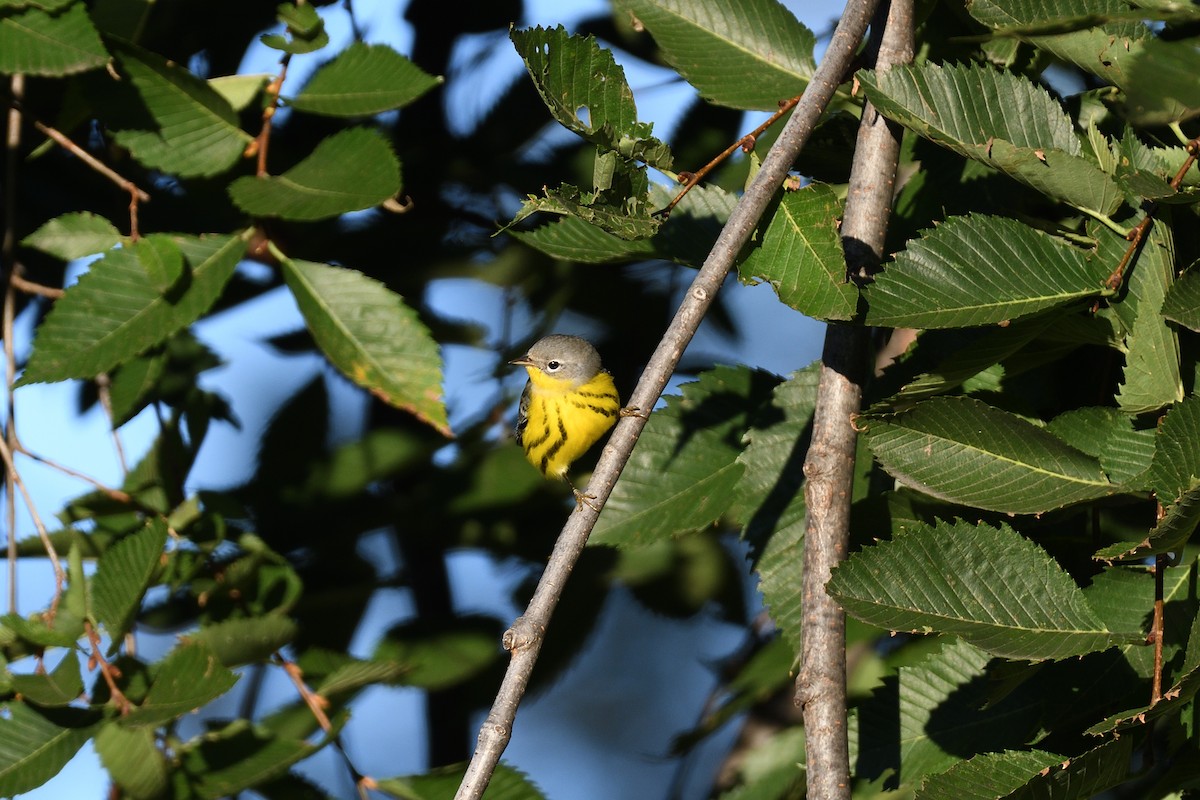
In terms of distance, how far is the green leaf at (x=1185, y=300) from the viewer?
0.98 metres

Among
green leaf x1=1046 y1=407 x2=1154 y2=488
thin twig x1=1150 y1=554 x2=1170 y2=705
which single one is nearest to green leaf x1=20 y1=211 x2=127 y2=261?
green leaf x1=1046 y1=407 x2=1154 y2=488

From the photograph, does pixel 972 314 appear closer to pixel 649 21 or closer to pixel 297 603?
pixel 649 21

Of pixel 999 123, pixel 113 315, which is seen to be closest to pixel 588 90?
pixel 999 123

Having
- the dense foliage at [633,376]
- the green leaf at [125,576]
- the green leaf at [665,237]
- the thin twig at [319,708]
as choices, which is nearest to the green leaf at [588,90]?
the dense foliage at [633,376]

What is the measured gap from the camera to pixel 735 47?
145 cm

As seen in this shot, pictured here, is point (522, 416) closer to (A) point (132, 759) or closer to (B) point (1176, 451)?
(A) point (132, 759)

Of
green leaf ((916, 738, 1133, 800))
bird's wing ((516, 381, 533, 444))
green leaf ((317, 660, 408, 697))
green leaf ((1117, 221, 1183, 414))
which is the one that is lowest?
green leaf ((317, 660, 408, 697))

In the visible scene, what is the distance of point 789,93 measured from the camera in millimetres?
1412

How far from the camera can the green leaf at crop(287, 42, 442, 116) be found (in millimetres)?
1620

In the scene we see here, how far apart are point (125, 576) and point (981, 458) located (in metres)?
1.18

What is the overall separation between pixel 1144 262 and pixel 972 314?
0.63 ft

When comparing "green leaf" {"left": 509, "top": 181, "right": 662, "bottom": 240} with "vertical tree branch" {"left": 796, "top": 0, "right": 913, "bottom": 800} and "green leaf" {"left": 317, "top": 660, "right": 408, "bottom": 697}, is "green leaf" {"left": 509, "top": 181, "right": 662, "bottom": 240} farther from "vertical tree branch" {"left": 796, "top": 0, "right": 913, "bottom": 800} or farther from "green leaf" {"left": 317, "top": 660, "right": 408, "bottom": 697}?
"green leaf" {"left": 317, "top": 660, "right": 408, "bottom": 697}

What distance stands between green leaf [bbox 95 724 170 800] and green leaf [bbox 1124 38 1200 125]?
1461 millimetres

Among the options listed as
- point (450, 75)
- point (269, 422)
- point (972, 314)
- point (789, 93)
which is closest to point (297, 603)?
point (269, 422)
